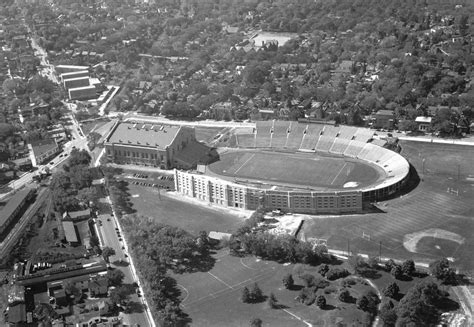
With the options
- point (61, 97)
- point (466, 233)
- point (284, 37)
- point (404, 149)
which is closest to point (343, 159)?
point (404, 149)

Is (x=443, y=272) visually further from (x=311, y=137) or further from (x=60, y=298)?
(x=311, y=137)

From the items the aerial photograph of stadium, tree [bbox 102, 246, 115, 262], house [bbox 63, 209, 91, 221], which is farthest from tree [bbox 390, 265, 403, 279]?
house [bbox 63, 209, 91, 221]

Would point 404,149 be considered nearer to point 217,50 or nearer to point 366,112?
point 366,112

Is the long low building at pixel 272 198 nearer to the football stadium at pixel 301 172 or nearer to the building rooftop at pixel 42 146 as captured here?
the football stadium at pixel 301 172

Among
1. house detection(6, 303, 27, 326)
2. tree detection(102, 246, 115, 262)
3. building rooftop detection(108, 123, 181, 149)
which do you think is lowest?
house detection(6, 303, 27, 326)

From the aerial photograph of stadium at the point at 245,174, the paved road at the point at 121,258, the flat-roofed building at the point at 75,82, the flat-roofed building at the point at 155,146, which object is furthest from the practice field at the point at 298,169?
the flat-roofed building at the point at 75,82

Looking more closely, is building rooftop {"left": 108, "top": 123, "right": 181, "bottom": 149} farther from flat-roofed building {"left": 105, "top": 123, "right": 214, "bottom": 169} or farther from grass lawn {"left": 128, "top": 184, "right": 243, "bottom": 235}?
grass lawn {"left": 128, "top": 184, "right": 243, "bottom": 235}
